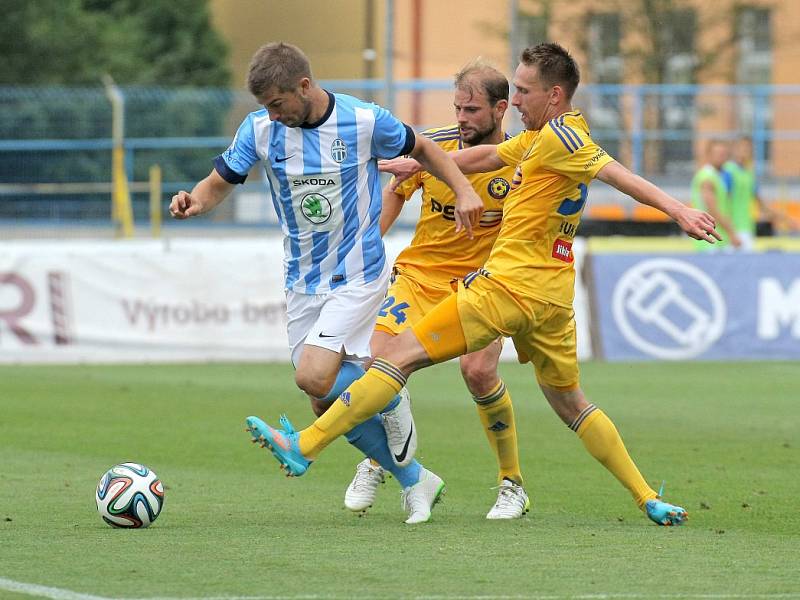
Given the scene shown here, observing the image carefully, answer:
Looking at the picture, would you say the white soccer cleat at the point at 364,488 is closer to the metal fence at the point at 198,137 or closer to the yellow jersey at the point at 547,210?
the yellow jersey at the point at 547,210

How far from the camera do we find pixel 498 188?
7805mm

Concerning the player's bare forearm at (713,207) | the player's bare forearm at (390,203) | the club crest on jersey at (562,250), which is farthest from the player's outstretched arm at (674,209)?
the player's bare forearm at (713,207)

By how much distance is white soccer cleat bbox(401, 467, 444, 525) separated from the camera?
7.07 m

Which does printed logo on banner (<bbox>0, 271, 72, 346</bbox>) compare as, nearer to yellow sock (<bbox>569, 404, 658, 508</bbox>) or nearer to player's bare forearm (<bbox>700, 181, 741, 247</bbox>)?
player's bare forearm (<bbox>700, 181, 741, 247</bbox>)

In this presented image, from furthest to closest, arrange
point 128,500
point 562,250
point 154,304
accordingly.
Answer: point 154,304 < point 562,250 < point 128,500

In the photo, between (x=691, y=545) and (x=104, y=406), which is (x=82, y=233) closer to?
(x=104, y=406)

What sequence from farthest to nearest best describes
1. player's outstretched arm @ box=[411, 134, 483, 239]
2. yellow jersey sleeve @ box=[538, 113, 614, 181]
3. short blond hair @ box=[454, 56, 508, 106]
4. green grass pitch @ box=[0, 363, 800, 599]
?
short blond hair @ box=[454, 56, 508, 106] → player's outstretched arm @ box=[411, 134, 483, 239] → yellow jersey sleeve @ box=[538, 113, 614, 181] → green grass pitch @ box=[0, 363, 800, 599]

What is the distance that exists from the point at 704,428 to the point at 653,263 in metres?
5.30

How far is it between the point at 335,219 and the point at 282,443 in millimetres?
1152

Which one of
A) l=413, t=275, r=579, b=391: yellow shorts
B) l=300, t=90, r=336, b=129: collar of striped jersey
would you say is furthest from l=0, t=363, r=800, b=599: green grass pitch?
l=300, t=90, r=336, b=129: collar of striped jersey

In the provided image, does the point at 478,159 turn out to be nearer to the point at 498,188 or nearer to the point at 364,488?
the point at 498,188

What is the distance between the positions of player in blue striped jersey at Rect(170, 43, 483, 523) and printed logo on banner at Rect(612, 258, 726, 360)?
31.2 feet

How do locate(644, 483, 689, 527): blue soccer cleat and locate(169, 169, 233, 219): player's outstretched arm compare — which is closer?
locate(644, 483, 689, 527): blue soccer cleat

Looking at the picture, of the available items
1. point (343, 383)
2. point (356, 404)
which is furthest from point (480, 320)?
point (343, 383)
